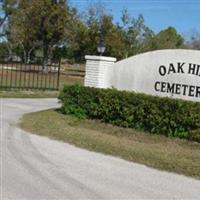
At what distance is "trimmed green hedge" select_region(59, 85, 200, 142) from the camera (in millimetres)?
11148

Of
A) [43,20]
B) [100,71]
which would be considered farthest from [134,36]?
[100,71]

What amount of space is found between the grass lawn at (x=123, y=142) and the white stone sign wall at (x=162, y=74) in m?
1.65

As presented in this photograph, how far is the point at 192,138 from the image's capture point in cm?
1091

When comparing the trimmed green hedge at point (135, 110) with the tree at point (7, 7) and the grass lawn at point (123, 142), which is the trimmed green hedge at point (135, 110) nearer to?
the grass lawn at point (123, 142)

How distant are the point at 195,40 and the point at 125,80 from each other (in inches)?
2086

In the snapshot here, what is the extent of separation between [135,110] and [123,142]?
200 centimetres

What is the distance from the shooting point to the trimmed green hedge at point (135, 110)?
1115 cm

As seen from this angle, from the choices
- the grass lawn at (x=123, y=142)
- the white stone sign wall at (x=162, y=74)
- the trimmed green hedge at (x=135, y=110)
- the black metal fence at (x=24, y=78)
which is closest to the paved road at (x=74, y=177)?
the grass lawn at (x=123, y=142)

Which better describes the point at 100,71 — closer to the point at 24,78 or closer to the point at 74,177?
the point at 74,177

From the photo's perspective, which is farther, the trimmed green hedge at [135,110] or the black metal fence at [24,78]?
the black metal fence at [24,78]

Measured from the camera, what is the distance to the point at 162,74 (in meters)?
13.1

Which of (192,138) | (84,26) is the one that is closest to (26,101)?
(192,138)

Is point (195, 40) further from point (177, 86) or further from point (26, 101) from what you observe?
point (177, 86)

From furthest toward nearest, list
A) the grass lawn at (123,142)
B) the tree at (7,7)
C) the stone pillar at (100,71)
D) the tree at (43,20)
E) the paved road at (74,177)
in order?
the tree at (7,7)
the tree at (43,20)
the stone pillar at (100,71)
the grass lawn at (123,142)
the paved road at (74,177)
